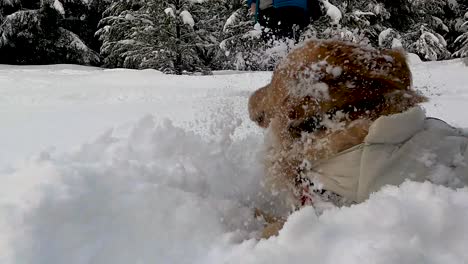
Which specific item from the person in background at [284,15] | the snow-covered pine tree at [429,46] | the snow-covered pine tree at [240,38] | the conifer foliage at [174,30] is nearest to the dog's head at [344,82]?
the person in background at [284,15]

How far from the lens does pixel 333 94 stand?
1709 millimetres

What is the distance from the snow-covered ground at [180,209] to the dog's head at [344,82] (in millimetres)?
351

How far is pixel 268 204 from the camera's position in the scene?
2223mm

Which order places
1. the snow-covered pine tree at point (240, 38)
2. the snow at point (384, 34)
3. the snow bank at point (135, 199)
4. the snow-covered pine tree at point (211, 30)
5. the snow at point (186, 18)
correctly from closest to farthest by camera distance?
the snow bank at point (135, 199) < the snow at point (186, 18) < the snow-covered pine tree at point (240, 38) < the snow-covered pine tree at point (211, 30) < the snow at point (384, 34)

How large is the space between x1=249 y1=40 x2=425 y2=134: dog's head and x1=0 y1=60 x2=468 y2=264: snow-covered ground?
1.15 feet

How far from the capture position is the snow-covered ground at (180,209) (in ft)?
4.17

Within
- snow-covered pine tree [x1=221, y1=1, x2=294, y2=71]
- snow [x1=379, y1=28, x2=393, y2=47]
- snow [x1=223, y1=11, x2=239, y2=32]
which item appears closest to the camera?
snow-covered pine tree [x1=221, y1=1, x2=294, y2=71]

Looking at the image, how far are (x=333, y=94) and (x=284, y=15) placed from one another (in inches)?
169

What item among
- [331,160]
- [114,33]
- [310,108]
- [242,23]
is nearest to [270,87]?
[310,108]

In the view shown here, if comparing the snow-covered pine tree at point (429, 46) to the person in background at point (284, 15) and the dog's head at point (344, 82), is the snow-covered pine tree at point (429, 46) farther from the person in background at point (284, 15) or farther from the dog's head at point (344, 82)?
the dog's head at point (344, 82)

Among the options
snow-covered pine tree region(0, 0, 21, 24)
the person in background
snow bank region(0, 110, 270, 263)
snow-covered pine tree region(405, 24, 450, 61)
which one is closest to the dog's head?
snow bank region(0, 110, 270, 263)

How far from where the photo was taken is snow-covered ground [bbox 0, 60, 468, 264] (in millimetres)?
1271

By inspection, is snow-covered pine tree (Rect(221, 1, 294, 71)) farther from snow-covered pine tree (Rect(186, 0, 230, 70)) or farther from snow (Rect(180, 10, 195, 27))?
snow (Rect(180, 10, 195, 27))

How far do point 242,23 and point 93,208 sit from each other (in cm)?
995
